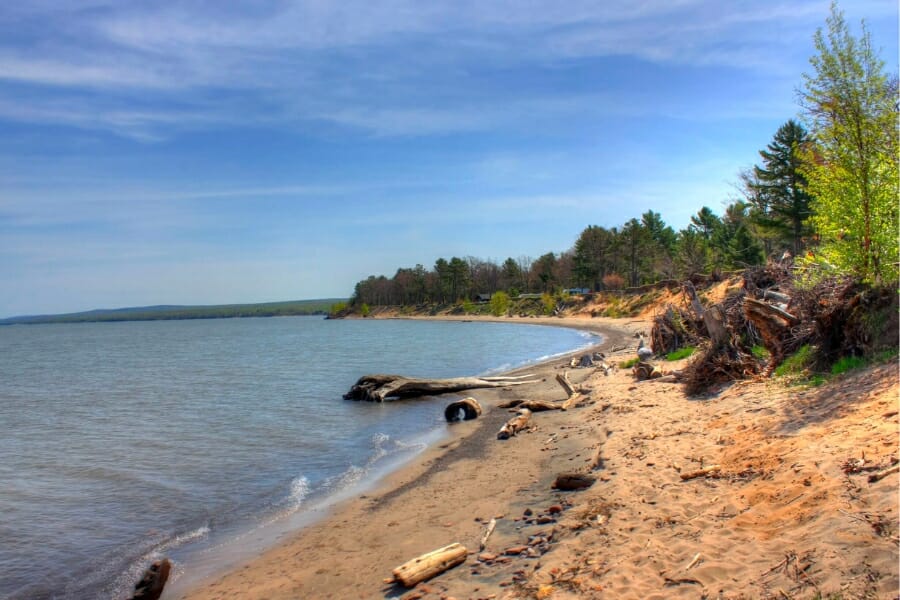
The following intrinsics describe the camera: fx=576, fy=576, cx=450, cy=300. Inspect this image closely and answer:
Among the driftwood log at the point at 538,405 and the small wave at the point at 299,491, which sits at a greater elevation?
the driftwood log at the point at 538,405

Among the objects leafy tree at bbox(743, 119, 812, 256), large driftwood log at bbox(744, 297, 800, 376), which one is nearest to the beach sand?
large driftwood log at bbox(744, 297, 800, 376)

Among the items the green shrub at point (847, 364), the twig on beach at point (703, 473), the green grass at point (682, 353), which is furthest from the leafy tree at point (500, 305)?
the twig on beach at point (703, 473)

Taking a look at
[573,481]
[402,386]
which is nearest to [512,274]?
[402,386]

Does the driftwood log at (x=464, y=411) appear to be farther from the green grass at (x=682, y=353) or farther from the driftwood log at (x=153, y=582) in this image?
the driftwood log at (x=153, y=582)

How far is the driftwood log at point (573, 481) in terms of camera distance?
29.8ft

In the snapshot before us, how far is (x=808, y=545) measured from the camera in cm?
518

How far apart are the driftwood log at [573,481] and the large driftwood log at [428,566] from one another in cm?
276

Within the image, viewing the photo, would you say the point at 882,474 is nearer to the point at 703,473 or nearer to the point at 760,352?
the point at 703,473

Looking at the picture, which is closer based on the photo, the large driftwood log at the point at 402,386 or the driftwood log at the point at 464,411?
the driftwood log at the point at 464,411

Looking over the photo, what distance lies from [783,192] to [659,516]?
43.9 meters

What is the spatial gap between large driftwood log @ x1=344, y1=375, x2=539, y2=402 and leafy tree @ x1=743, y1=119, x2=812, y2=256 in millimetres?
30263

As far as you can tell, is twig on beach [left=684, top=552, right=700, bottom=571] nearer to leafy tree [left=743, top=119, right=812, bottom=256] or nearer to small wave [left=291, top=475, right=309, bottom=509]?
small wave [left=291, top=475, right=309, bottom=509]

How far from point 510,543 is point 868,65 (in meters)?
10.2

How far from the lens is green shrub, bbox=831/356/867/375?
10.1 m
